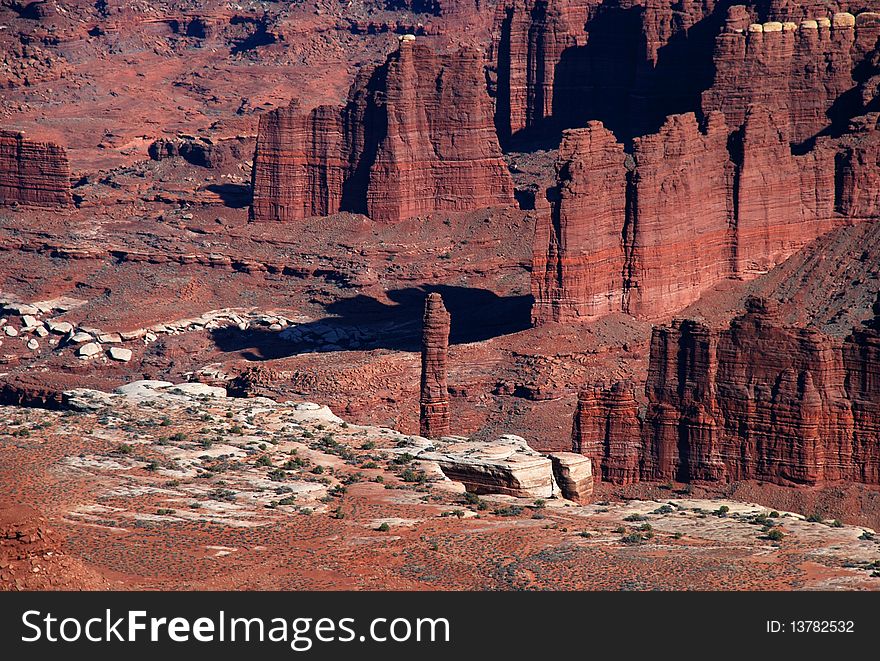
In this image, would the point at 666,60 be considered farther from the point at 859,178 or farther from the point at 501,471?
the point at 501,471

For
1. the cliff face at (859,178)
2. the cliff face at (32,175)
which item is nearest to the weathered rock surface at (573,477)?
the cliff face at (859,178)

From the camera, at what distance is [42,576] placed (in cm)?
4738

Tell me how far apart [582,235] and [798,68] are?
22.1 meters

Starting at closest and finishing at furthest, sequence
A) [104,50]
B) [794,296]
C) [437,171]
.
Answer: [794,296] < [437,171] < [104,50]

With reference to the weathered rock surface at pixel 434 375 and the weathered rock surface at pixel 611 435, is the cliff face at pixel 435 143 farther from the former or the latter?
the weathered rock surface at pixel 611 435

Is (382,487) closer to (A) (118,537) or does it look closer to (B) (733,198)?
(A) (118,537)

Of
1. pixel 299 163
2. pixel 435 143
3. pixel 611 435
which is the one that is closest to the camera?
pixel 611 435

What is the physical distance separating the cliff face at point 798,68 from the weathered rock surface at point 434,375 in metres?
30.3

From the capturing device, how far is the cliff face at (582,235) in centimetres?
9225

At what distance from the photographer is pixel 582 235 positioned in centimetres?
9256

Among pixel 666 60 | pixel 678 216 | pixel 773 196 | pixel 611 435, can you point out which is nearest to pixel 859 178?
pixel 773 196

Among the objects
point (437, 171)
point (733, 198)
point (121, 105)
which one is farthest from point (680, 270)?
point (121, 105)

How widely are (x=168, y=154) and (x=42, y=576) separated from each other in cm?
9329

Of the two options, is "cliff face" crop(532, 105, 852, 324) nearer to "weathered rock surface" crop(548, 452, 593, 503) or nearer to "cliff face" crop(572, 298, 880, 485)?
"cliff face" crop(572, 298, 880, 485)
